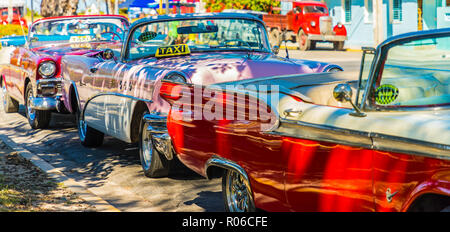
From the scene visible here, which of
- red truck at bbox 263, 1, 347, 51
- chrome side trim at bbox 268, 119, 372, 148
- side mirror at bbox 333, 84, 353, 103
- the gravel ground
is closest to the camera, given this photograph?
chrome side trim at bbox 268, 119, 372, 148

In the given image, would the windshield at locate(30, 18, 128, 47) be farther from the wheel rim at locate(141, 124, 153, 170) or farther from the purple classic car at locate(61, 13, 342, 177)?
the wheel rim at locate(141, 124, 153, 170)

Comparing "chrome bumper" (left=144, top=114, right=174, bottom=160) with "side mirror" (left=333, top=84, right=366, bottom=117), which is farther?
"chrome bumper" (left=144, top=114, right=174, bottom=160)

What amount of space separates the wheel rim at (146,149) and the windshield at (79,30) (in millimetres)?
6195

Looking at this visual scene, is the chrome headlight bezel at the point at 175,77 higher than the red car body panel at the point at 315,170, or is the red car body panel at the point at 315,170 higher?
the chrome headlight bezel at the point at 175,77

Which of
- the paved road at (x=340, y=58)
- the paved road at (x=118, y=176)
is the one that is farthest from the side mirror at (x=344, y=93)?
the paved road at (x=340, y=58)

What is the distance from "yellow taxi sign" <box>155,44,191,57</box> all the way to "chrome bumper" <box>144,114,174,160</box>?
59.1 inches

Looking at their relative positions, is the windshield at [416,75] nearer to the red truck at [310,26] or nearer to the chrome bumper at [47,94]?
the chrome bumper at [47,94]

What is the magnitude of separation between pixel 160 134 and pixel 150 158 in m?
0.68

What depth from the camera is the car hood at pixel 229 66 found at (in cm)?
738

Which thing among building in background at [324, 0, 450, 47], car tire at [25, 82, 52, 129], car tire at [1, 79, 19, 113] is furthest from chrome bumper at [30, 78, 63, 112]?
building in background at [324, 0, 450, 47]

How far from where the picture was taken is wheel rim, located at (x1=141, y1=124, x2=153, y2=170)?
7.55 metres

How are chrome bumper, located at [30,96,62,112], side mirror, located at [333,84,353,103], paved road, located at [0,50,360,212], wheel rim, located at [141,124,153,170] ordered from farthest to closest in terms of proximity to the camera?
chrome bumper, located at [30,96,62,112] < wheel rim, located at [141,124,153,170] < paved road, located at [0,50,360,212] < side mirror, located at [333,84,353,103]

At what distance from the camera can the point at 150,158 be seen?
7.64 m

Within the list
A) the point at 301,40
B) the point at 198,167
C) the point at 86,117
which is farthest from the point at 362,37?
the point at 198,167
